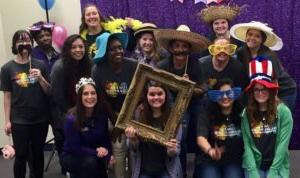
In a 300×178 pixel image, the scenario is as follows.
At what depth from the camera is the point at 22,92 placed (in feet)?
12.6

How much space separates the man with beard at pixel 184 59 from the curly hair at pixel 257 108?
420mm

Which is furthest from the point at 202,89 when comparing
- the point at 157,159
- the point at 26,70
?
the point at 26,70

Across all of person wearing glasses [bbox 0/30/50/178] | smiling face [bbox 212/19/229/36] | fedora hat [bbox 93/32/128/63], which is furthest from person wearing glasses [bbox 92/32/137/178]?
smiling face [bbox 212/19/229/36]

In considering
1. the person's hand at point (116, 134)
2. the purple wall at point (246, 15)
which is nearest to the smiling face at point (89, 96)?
the person's hand at point (116, 134)

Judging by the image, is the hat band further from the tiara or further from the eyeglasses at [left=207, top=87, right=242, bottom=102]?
the tiara

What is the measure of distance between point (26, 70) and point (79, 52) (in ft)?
1.64

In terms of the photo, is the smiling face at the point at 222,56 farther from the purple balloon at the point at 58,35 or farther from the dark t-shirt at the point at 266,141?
the purple balloon at the point at 58,35

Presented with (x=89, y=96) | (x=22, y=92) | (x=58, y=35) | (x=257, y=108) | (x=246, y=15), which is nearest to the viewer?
(x=257, y=108)

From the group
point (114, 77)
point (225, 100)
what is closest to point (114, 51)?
point (114, 77)

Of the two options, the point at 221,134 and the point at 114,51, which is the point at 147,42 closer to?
the point at 114,51

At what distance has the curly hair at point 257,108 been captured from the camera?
325cm

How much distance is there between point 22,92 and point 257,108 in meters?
1.97

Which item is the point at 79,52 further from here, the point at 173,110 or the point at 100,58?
the point at 173,110

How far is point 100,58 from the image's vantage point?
361 cm
